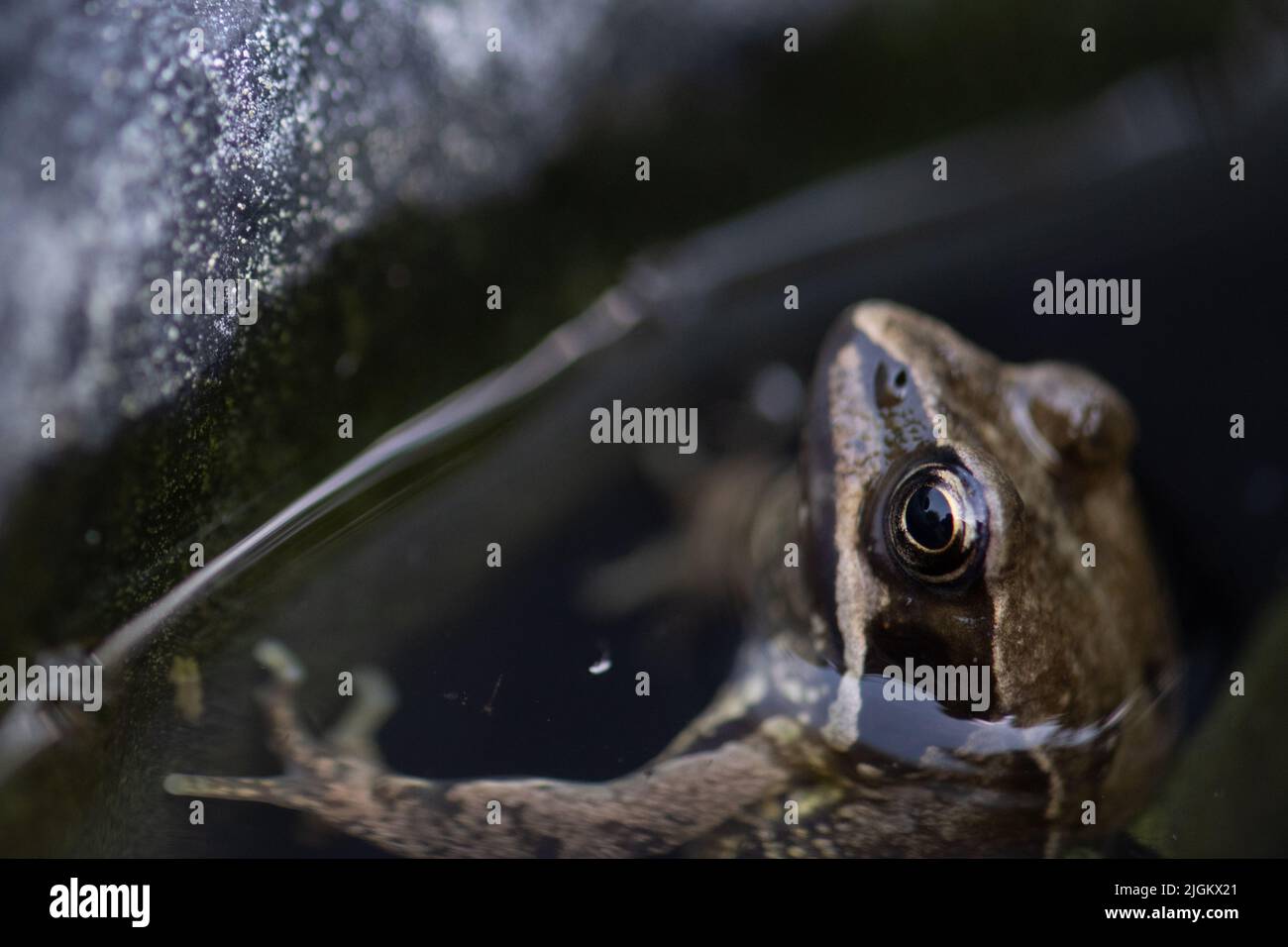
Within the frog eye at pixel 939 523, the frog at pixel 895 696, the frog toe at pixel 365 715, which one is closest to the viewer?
the frog eye at pixel 939 523

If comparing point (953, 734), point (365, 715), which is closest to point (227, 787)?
point (365, 715)

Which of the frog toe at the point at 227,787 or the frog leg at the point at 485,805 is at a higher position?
→ the frog toe at the point at 227,787

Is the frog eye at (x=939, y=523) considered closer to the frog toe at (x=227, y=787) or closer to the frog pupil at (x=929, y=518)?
the frog pupil at (x=929, y=518)

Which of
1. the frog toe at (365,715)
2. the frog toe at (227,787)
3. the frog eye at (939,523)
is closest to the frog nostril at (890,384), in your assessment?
the frog eye at (939,523)

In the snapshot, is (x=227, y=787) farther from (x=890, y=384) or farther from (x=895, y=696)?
(x=890, y=384)

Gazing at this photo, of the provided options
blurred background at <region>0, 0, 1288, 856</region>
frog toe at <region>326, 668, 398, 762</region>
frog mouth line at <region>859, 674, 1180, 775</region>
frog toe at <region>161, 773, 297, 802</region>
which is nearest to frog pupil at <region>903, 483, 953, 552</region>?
frog mouth line at <region>859, 674, 1180, 775</region>

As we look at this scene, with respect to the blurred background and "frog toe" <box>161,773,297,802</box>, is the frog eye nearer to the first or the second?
the blurred background

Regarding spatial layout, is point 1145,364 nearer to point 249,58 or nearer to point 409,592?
point 409,592
